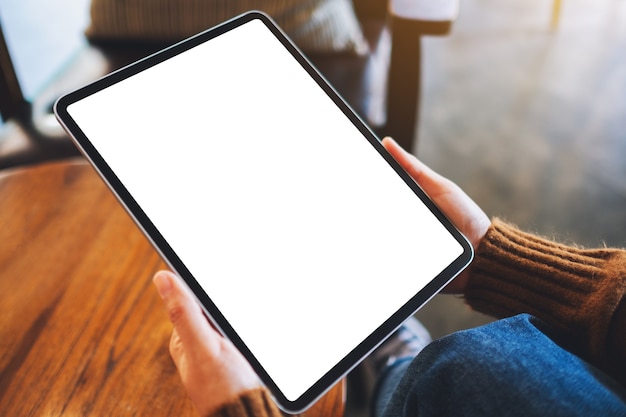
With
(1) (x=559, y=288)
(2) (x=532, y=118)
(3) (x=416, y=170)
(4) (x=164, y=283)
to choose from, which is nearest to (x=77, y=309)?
(4) (x=164, y=283)

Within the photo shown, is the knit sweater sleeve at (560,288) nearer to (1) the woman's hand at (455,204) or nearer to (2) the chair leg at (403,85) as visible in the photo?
(1) the woman's hand at (455,204)

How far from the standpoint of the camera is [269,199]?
1.59ft

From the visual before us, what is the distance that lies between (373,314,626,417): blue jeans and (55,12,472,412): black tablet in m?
0.06

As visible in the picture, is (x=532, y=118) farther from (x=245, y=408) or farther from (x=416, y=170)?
(x=245, y=408)

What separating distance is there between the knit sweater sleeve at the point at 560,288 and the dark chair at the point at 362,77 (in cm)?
34

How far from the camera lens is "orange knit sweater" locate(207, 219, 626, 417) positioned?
1.56 ft

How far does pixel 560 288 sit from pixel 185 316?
37 cm

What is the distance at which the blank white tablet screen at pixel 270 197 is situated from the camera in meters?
0.44

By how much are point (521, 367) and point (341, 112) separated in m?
0.30

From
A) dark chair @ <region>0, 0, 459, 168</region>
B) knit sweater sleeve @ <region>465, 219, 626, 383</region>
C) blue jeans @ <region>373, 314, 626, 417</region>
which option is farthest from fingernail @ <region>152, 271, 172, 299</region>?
dark chair @ <region>0, 0, 459, 168</region>

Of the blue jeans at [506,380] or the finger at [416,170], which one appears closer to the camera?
the blue jeans at [506,380]

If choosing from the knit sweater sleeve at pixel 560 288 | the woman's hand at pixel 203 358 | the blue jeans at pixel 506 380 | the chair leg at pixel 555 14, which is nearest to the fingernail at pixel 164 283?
the woman's hand at pixel 203 358

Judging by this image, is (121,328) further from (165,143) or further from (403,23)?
(403,23)

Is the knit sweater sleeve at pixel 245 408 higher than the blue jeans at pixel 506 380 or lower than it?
lower
